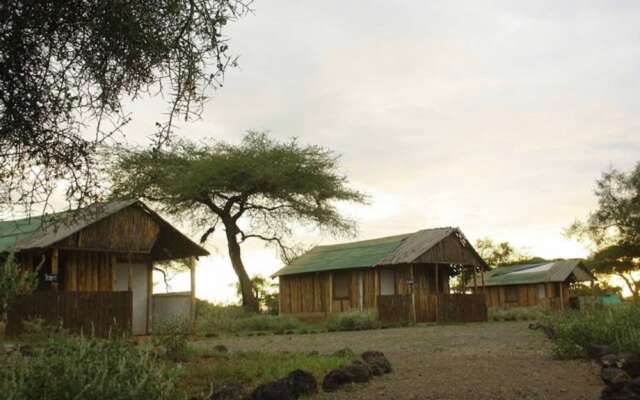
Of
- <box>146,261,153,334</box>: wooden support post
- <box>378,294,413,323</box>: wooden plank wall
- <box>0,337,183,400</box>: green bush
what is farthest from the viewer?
<box>378,294,413,323</box>: wooden plank wall

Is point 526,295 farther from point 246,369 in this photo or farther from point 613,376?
point 613,376

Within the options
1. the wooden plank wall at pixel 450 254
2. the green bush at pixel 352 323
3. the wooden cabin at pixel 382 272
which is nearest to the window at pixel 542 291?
the wooden cabin at pixel 382 272

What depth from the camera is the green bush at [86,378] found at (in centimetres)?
475

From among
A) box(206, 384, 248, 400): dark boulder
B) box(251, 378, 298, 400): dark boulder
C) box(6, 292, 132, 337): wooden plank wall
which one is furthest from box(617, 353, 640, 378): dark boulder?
box(6, 292, 132, 337): wooden plank wall

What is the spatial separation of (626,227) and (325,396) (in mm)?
49839

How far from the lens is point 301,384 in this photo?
8.29m

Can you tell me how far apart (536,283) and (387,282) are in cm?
1923

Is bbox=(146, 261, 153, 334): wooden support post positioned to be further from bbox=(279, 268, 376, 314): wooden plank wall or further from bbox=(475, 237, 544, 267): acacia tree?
bbox=(475, 237, 544, 267): acacia tree

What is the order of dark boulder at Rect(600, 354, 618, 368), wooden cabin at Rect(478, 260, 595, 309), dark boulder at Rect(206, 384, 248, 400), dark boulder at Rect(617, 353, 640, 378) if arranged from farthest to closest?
1. wooden cabin at Rect(478, 260, 595, 309)
2. dark boulder at Rect(600, 354, 618, 368)
3. dark boulder at Rect(617, 353, 640, 378)
4. dark boulder at Rect(206, 384, 248, 400)

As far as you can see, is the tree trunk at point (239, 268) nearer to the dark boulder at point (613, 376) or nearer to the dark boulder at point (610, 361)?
the dark boulder at point (610, 361)

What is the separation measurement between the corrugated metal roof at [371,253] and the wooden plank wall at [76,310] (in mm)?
14632

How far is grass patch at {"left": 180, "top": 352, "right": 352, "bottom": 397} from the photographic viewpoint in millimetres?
9141

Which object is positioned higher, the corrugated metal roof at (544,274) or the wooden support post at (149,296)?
the corrugated metal roof at (544,274)

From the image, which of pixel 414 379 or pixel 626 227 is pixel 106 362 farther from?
pixel 626 227
